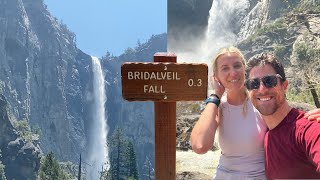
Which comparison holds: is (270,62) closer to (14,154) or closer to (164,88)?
(164,88)

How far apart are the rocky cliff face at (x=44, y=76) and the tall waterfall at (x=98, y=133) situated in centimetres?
245

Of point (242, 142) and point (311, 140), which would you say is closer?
point (311, 140)

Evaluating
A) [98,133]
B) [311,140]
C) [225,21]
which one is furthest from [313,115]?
[98,133]

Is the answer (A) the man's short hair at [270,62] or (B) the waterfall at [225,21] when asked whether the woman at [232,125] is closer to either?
(A) the man's short hair at [270,62]

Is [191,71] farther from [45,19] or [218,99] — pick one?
[45,19]

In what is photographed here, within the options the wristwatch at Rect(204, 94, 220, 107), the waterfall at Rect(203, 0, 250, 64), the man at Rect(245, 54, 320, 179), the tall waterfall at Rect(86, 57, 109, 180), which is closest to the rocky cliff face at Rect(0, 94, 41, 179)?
the waterfall at Rect(203, 0, 250, 64)

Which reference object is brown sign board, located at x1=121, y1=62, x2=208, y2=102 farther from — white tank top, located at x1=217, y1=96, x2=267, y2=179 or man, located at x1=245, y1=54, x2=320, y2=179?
man, located at x1=245, y1=54, x2=320, y2=179

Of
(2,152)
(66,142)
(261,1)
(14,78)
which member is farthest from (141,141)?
(261,1)

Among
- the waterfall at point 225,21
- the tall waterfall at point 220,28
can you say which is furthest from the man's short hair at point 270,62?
the waterfall at point 225,21

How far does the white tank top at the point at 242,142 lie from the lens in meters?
1.88

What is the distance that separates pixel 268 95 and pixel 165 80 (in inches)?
26.8

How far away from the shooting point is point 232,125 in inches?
75.7

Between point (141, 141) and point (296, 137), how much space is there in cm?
10650

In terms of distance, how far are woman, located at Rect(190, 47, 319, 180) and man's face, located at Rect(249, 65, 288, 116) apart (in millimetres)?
242
